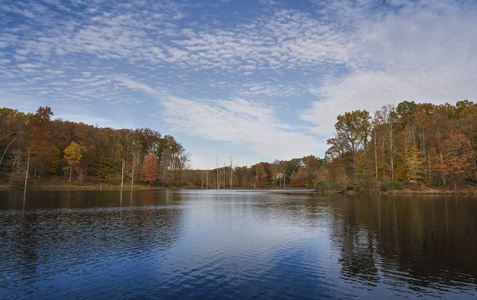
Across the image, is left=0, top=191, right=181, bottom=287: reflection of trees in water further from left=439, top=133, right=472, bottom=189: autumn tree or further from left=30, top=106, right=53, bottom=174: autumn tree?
left=439, top=133, right=472, bottom=189: autumn tree

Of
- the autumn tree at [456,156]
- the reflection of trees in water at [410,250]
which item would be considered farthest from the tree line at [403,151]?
the reflection of trees in water at [410,250]

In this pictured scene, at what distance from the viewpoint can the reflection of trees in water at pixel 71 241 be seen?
12.9m

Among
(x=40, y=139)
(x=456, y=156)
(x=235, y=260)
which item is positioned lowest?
(x=235, y=260)

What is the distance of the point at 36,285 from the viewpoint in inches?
422

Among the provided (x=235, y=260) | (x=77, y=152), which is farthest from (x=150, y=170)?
(x=235, y=260)

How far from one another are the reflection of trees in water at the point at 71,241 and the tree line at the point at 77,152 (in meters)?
57.6

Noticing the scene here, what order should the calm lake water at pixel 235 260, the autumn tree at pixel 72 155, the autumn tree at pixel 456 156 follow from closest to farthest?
the calm lake water at pixel 235 260
the autumn tree at pixel 456 156
the autumn tree at pixel 72 155

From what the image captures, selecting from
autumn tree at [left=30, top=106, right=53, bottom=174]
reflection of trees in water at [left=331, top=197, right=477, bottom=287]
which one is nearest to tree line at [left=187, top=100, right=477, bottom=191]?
reflection of trees in water at [left=331, top=197, right=477, bottom=287]

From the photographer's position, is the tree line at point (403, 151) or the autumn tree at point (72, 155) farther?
the autumn tree at point (72, 155)

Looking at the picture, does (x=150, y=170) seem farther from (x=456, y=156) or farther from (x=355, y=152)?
(x=456, y=156)

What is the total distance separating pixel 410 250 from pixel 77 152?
9034 cm

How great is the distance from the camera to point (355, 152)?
75.6 meters

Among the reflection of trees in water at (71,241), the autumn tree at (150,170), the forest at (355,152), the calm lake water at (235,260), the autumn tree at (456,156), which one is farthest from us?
the autumn tree at (150,170)

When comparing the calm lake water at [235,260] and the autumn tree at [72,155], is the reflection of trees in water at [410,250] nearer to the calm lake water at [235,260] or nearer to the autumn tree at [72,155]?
the calm lake water at [235,260]
